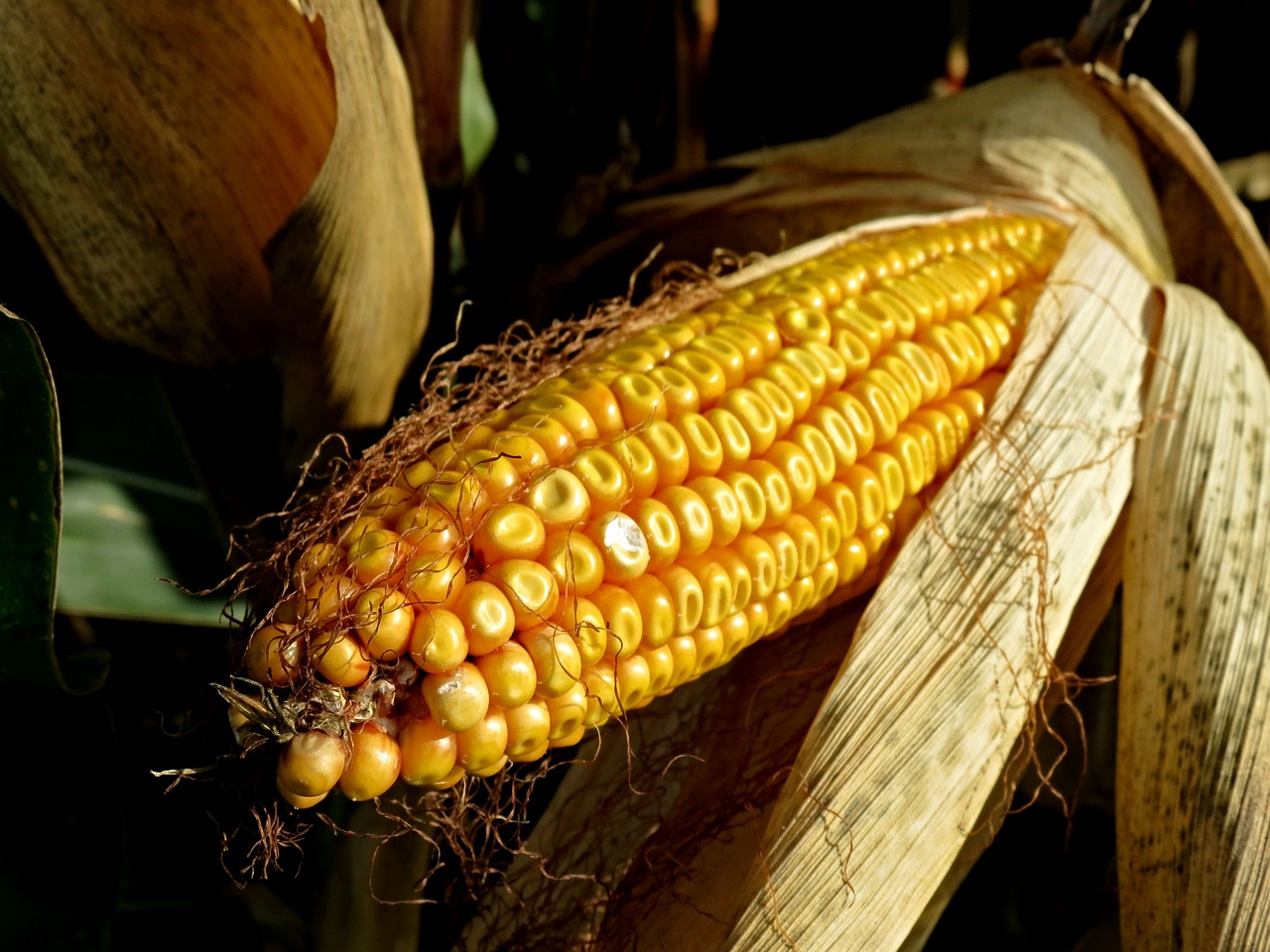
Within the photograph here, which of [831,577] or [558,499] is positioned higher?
[558,499]

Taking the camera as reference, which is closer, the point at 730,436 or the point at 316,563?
the point at 316,563

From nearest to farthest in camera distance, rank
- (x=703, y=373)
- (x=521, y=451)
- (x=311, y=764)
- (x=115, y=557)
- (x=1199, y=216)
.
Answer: (x=311, y=764) → (x=521, y=451) → (x=703, y=373) → (x=115, y=557) → (x=1199, y=216)

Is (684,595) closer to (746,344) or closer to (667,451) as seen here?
(667,451)

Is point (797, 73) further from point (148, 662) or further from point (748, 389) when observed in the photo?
point (148, 662)

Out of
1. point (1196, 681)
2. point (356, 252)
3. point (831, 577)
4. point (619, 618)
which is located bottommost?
point (1196, 681)

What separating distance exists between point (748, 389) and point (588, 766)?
16.8 inches

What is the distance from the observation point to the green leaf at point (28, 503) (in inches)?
29.8

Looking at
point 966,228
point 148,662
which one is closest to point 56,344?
point 148,662

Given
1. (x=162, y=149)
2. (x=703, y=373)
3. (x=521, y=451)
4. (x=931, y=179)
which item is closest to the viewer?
(x=521, y=451)

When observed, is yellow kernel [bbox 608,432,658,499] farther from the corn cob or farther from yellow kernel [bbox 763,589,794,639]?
yellow kernel [bbox 763,589,794,639]

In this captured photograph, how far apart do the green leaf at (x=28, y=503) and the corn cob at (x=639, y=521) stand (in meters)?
0.31

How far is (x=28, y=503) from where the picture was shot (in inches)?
31.4

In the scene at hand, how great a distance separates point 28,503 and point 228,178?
364 millimetres

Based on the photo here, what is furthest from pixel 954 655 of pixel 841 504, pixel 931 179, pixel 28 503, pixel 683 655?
pixel 28 503
